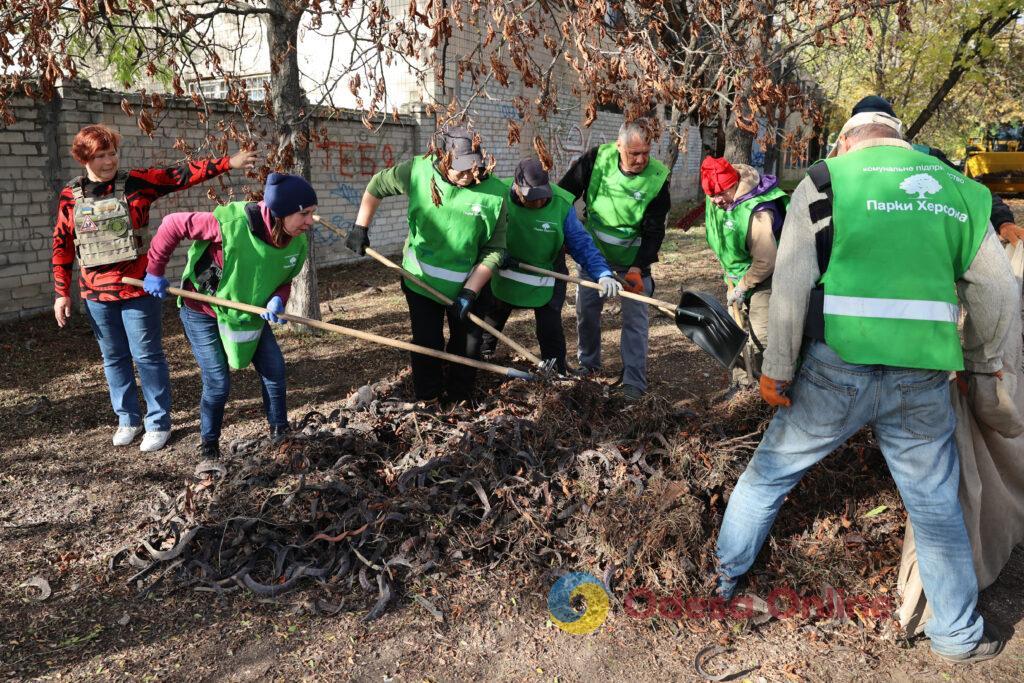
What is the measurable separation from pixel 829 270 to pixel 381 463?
2.11m

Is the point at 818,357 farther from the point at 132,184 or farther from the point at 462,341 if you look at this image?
the point at 132,184

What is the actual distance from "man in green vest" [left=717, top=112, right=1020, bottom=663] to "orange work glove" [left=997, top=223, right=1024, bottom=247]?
4.60 feet

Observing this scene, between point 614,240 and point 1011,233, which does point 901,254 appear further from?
point 614,240

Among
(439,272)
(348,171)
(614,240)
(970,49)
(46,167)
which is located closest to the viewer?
(439,272)

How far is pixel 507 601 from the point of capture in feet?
8.96

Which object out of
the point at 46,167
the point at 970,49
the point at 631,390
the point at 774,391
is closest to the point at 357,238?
the point at 631,390

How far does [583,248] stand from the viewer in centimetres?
421

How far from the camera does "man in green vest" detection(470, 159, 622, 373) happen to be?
4.05 metres

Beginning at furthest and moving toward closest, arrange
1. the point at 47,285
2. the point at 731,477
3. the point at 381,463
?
the point at 47,285 → the point at 381,463 → the point at 731,477

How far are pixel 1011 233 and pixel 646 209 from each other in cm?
182

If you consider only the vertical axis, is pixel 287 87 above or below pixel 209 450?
above

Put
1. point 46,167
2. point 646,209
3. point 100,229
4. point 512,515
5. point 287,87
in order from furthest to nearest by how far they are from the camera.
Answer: point 46,167 < point 287,87 < point 646,209 < point 100,229 < point 512,515

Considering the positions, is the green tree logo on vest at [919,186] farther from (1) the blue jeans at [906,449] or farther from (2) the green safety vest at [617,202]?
(2) the green safety vest at [617,202]

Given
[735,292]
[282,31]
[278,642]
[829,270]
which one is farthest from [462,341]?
[282,31]
